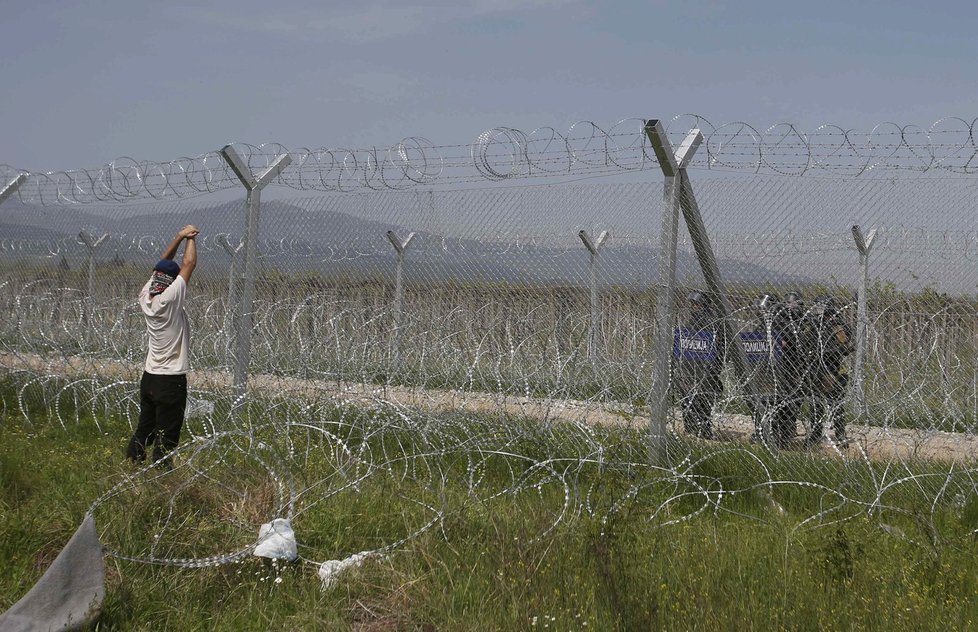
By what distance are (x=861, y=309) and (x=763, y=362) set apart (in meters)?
0.70

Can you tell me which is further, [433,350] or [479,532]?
[433,350]

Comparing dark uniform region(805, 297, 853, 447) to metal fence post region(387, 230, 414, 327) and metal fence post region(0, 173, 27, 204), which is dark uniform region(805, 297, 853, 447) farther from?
metal fence post region(0, 173, 27, 204)

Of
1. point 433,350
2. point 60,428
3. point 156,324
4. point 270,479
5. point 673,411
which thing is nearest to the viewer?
point 270,479

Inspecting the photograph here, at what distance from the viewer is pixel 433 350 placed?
24.5 ft

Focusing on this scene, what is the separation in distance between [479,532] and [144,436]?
285cm

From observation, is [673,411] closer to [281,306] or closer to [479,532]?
[479,532]

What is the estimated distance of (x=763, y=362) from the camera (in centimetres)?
661

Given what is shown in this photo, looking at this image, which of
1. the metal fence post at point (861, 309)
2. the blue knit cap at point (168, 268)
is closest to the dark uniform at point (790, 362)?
the metal fence post at point (861, 309)

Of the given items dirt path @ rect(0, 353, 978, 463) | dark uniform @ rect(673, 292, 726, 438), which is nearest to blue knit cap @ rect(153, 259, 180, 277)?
dirt path @ rect(0, 353, 978, 463)

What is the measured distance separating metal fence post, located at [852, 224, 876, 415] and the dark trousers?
4145 mm

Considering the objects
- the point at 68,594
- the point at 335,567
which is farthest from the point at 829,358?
the point at 68,594

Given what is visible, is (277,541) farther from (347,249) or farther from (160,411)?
(347,249)

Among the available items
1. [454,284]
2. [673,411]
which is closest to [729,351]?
[673,411]

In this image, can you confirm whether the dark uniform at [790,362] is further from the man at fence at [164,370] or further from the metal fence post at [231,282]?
the metal fence post at [231,282]
